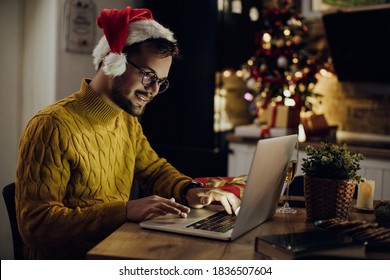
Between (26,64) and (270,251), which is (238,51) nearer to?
(26,64)

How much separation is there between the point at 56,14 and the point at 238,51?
130 cm

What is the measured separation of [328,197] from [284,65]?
7.35 ft

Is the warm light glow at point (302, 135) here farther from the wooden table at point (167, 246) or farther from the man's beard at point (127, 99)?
the wooden table at point (167, 246)

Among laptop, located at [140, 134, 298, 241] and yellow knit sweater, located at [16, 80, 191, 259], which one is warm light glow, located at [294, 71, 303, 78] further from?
laptop, located at [140, 134, 298, 241]

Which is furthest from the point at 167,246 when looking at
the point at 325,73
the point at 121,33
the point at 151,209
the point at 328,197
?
the point at 325,73

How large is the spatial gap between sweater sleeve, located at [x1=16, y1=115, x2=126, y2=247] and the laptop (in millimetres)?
164

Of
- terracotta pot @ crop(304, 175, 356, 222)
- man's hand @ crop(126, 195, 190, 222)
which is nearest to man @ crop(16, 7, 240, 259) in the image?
man's hand @ crop(126, 195, 190, 222)

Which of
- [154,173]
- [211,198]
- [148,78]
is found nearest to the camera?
[211,198]

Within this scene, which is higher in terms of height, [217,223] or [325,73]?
[325,73]

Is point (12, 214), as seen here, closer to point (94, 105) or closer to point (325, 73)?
point (94, 105)

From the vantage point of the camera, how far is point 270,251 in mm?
1347

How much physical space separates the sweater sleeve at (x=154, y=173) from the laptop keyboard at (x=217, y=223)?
1.24 ft

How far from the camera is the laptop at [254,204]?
4.73 feet

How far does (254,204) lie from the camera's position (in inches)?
60.0
